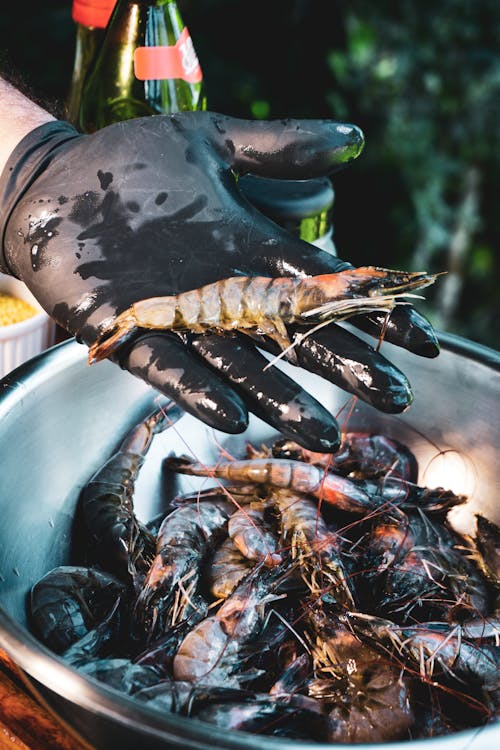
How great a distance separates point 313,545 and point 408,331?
526 millimetres

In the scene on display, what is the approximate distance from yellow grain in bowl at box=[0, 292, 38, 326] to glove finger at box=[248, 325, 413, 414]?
110 centimetres

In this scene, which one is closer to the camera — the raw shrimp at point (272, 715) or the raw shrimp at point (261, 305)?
the raw shrimp at point (272, 715)

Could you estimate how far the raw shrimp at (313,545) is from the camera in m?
1.57

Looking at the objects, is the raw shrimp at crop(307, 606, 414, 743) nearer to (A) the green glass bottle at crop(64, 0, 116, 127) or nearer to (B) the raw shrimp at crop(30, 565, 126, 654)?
(B) the raw shrimp at crop(30, 565, 126, 654)

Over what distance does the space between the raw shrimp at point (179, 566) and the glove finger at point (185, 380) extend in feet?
1.50

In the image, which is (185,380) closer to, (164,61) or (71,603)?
(71,603)

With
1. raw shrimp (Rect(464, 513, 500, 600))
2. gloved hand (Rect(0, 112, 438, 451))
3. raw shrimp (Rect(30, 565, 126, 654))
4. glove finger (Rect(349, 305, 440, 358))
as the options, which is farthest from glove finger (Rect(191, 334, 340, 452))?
raw shrimp (Rect(464, 513, 500, 600))

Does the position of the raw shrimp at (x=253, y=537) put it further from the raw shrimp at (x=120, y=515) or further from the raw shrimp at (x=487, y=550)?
the raw shrimp at (x=487, y=550)

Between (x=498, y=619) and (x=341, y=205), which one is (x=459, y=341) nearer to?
(x=498, y=619)

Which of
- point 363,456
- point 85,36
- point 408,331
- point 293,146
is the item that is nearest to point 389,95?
point 85,36

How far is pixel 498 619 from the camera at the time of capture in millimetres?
1557

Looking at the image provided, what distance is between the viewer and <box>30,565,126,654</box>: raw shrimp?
1395mm

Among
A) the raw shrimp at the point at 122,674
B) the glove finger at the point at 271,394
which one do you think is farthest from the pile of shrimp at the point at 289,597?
the glove finger at the point at 271,394

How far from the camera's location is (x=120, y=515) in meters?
1.66
